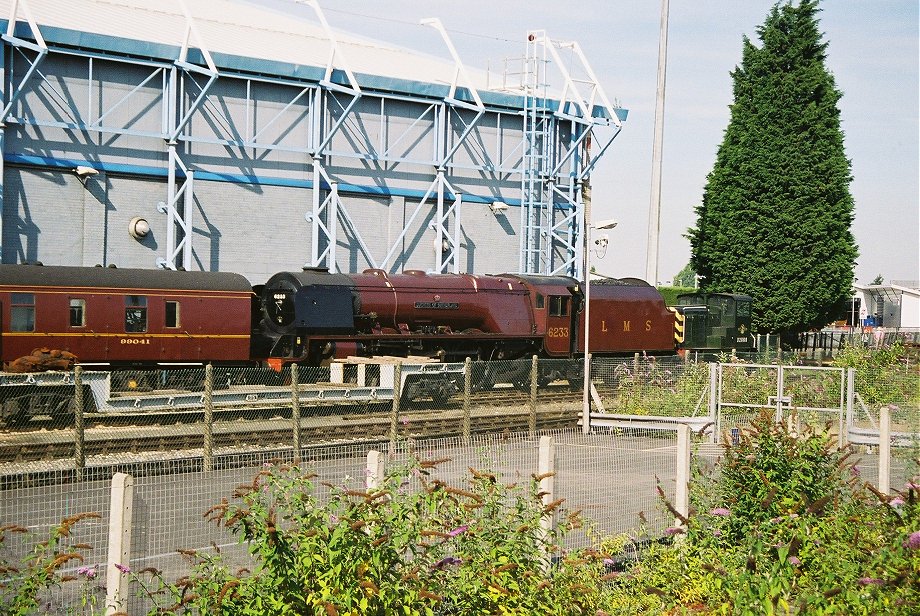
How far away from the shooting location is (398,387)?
18594 millimetres

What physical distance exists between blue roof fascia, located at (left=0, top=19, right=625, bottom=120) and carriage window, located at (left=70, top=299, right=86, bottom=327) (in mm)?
11530

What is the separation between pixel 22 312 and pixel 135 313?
8.44ft

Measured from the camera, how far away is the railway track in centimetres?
1569

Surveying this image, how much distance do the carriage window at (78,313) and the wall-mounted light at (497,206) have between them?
2004cm

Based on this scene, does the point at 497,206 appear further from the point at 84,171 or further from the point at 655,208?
the point at 84,171

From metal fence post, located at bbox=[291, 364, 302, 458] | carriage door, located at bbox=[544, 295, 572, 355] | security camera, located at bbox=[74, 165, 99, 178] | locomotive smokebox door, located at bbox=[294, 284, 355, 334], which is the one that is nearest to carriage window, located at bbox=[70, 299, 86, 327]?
locomotive smokebox door, located at bbox=[294, 284, 355, 334]

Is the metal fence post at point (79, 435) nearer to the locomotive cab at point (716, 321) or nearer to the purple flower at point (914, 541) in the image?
the purple flower at point (914, 541)

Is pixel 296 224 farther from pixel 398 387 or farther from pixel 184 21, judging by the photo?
pixel 398 387

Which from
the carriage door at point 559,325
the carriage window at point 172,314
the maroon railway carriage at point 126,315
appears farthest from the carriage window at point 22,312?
the carriage door at point 559,325

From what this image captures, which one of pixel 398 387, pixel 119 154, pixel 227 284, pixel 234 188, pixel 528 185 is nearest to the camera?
pixel 398 387

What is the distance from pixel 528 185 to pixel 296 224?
34.2ft

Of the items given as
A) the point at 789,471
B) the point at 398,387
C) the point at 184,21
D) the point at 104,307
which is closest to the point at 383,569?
the point at 789,471

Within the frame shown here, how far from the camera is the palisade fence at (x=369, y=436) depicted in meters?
A: 10.3

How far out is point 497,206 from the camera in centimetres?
3950
